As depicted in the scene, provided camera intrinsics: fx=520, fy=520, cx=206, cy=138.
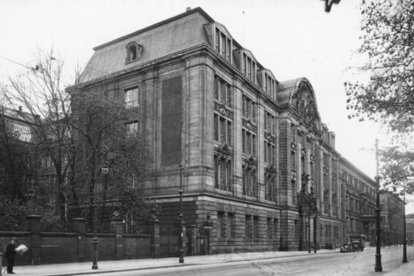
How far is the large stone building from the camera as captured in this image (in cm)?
4297

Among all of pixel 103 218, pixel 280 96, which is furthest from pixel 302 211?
pixel 103 218

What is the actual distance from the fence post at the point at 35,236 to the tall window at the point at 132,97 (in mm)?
22416

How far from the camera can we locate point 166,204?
142ft

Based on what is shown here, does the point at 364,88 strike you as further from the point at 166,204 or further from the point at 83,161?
the point at 166,204

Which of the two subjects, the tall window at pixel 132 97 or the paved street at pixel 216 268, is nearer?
the paved street at pixel 216 268

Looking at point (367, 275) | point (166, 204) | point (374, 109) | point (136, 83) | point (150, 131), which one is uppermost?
point (136, 83)

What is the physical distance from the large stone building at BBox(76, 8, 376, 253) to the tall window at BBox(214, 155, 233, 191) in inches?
3.6

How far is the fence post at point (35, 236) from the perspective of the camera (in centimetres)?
2686

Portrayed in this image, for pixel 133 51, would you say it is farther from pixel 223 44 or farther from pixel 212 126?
pixel 212 126

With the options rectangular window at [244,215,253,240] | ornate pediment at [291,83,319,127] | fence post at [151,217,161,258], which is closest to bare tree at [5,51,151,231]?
fence post at [151,217,161,258]

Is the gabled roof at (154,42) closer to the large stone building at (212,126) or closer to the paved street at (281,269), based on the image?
the large stone building at (212,126)

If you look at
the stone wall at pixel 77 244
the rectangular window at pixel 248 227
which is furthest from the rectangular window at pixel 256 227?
the stone wall at pixel 77 244

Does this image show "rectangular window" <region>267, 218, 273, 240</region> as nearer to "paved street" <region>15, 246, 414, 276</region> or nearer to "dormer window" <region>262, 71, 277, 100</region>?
"dormer window" <region>262, 71, 277, 100</region>

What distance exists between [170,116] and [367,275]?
2718cm
